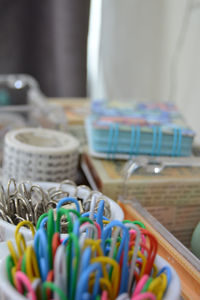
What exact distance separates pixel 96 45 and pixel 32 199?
1.02 meters

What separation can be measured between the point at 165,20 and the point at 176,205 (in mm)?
554

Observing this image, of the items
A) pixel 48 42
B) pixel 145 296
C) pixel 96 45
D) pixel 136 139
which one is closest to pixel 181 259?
pixel 145 296

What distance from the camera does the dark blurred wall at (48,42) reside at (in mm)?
1072

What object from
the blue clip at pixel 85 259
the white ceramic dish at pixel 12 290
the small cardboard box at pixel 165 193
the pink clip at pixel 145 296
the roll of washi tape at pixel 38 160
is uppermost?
the blue clip at pixel 85 259

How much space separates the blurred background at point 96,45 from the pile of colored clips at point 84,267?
605 millimetres

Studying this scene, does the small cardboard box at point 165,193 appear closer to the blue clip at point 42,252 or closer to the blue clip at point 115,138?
the blue clip at point 115,138

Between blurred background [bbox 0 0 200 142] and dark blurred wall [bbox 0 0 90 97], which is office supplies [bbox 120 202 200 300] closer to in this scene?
blurred background [bbox 0 0 200 142]

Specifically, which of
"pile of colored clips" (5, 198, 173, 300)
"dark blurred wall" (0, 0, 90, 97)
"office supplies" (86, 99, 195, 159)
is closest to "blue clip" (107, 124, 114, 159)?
"office supplies" (86, 99, 195, 159)

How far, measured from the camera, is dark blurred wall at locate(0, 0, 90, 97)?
3.52 feet

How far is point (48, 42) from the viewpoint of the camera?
3.67ft

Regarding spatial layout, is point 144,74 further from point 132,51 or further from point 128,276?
point 128,276

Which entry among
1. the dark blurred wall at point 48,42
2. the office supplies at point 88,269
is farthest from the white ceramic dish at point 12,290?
the dark blurred wall at point 48,42

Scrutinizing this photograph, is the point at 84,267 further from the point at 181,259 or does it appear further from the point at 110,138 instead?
the point at 110,138

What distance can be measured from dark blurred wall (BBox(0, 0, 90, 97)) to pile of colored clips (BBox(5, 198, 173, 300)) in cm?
91
